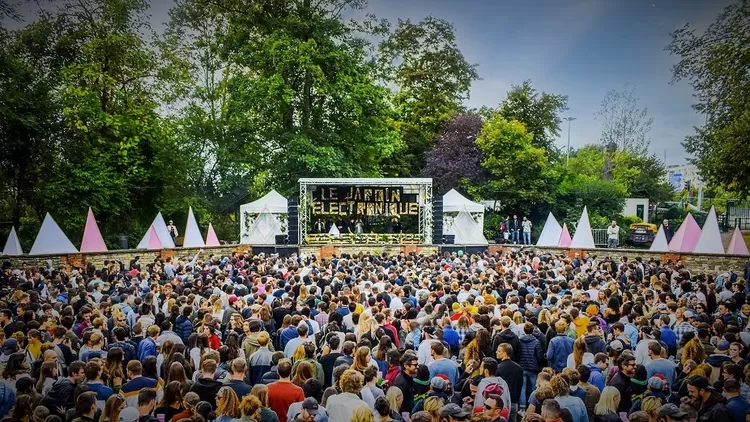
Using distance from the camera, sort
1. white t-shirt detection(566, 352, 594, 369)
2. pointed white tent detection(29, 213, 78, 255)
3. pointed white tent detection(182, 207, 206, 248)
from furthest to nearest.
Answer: pointed white tent detection(182, 207, 206, 248), pointed white tent detection(29, 213, 78, 255), white t-shirt detection(566, 352, 594, 369)

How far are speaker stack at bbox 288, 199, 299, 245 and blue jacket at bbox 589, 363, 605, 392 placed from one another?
1978 cm

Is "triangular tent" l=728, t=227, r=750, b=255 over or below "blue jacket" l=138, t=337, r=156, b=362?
over

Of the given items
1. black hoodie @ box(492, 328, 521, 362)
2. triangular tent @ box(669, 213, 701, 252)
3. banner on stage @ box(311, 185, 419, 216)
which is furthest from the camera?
banner on stage @ box(311, 185, 419, 216)

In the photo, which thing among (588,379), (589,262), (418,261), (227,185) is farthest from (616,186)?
(588,379)

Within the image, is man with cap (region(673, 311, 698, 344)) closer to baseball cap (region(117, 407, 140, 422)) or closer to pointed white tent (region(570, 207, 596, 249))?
baseball cap (region(117, 407, 140, 422))

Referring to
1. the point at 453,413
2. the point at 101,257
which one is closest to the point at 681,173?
the point at 101,257

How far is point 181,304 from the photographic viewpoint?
9391mm

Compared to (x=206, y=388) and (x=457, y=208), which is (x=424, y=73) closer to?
(x=457, y=208)

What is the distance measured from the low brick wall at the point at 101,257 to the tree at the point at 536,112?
21444 mm

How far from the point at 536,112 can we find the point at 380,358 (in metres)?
32.5

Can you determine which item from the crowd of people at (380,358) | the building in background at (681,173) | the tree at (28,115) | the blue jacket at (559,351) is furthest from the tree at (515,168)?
the building in background at (681,173)

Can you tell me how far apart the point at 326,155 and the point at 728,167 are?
1871 centimetres

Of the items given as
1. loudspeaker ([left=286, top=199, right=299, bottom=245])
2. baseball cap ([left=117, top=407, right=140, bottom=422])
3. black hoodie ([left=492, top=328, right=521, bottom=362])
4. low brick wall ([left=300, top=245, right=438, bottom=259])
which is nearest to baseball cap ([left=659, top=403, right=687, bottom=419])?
black hoodie ([left=492, top=328, right=521, bottom=362])

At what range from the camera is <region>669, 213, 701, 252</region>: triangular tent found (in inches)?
764
